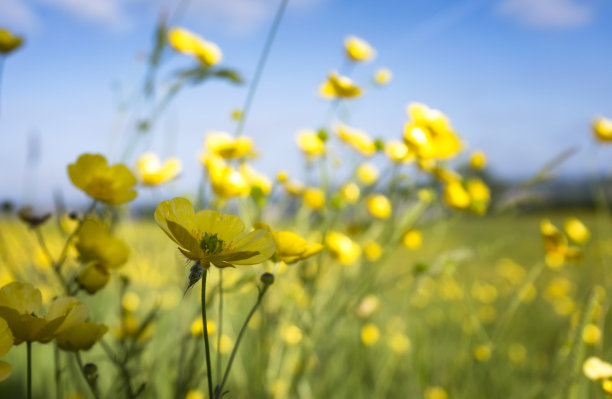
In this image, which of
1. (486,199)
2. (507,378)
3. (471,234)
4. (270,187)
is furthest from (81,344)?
(471,234)

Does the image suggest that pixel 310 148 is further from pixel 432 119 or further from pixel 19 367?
pixel 19 367

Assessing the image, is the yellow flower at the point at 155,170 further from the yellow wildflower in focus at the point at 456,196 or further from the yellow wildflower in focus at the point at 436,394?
the yellow wildflower in focus at the point at 436,394

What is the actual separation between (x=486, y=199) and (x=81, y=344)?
1.17 m

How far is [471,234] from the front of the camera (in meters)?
4.27

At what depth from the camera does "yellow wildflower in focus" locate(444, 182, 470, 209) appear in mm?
1147

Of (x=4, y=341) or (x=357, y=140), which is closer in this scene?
(x=4, y=341)

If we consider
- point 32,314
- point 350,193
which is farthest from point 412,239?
point 32,314

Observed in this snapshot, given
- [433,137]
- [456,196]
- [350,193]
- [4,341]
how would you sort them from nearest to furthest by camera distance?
1. [4,341]
2. [433,137]
3. [456,196]
4. [350,193]

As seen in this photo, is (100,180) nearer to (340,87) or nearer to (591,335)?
(340,87)

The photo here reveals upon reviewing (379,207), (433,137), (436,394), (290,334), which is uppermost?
(433,137)

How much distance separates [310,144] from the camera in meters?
1.32

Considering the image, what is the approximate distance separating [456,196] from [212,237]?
88 cm

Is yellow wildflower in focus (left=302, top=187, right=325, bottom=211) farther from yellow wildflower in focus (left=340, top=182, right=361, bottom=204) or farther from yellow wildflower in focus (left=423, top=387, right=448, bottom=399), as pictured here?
yellow wildflower in focus (left=423, top=387, right=448, bottom=399)

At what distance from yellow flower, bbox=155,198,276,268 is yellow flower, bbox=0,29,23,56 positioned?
698mm
